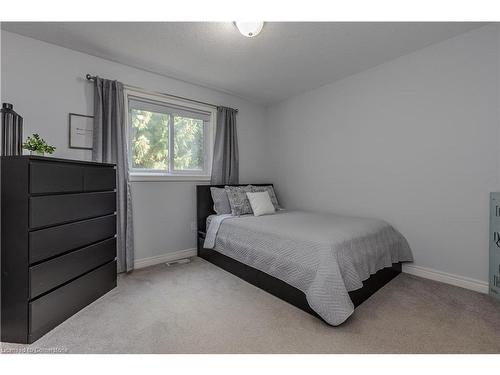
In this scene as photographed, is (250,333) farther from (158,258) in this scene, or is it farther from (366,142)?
(366,142)

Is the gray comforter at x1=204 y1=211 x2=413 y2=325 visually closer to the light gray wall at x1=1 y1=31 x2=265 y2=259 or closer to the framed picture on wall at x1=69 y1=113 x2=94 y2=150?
the light gray wall at x1=1 y1=31 x2=265 y2=259

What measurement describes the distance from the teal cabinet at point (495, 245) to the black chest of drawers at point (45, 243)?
3.34 meters

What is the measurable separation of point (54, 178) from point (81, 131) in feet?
3.39

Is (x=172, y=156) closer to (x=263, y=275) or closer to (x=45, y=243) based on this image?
(x=45, y=243)

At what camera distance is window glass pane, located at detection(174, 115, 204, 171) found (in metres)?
3.25

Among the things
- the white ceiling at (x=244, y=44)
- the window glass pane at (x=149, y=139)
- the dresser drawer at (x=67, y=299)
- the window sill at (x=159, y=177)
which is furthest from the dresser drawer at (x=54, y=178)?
the white ceiling at (x=244, y=44)

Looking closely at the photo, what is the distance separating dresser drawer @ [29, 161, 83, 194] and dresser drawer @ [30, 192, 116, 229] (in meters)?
→ 0.05

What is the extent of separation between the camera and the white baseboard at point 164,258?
280cm

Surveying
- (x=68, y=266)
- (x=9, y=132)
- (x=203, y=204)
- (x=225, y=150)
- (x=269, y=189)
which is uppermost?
(x=225, y=150)

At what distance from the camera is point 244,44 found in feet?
7.52

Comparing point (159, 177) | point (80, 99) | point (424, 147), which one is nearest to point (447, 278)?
point (424, 147)

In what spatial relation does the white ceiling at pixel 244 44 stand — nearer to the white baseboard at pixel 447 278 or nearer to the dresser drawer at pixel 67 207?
the dresser drawer at pixel 67 207

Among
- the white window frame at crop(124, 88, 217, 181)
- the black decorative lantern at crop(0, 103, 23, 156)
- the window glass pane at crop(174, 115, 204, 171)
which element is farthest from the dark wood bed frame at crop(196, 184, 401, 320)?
the black decorative lantern at crop(0, 103, 23, 156)
